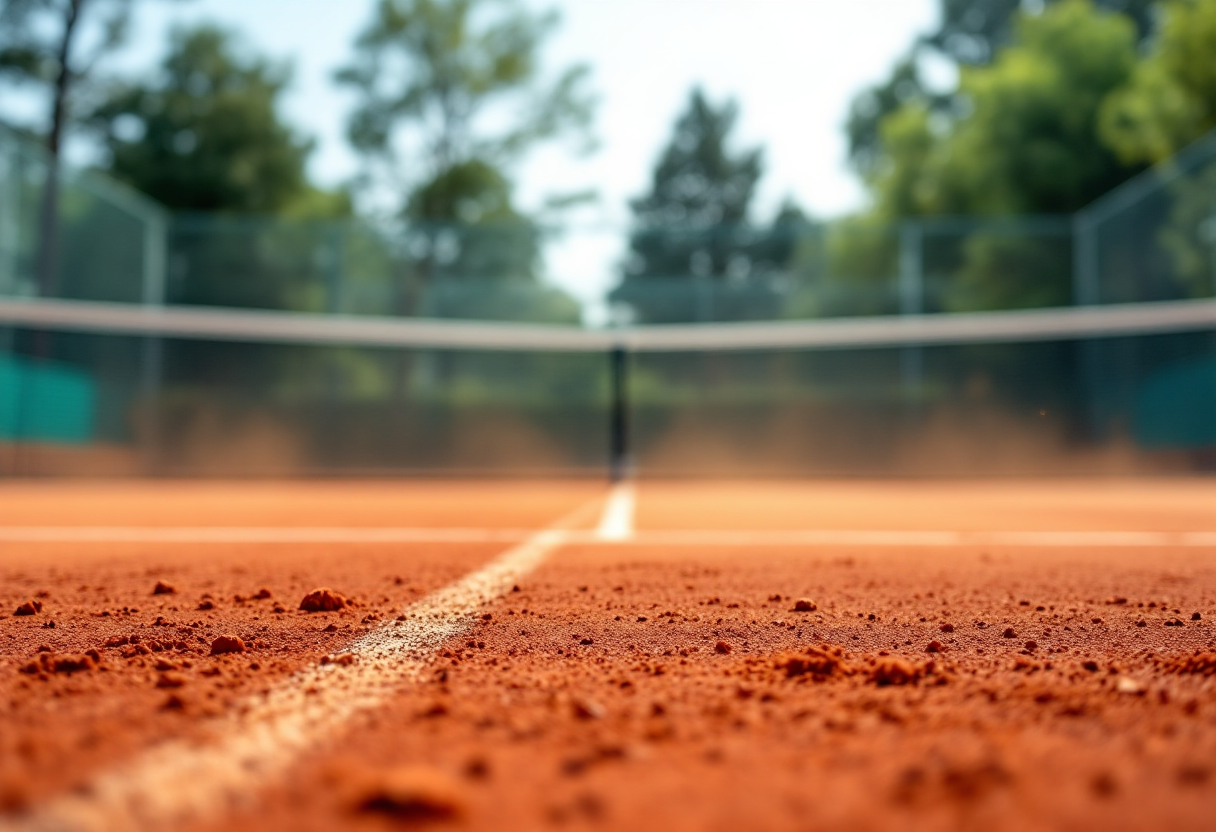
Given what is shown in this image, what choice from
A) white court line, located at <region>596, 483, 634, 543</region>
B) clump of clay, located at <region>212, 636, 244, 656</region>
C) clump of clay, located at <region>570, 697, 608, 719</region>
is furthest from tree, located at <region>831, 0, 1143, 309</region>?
clump of clay, located at <region>570, 697, 608, 719</region>

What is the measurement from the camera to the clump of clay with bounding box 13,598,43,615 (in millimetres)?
2129

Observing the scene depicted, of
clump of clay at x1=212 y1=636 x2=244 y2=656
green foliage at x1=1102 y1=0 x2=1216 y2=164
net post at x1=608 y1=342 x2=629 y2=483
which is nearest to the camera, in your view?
clump of clay at x1=212 y1=636 x2=244 y2=656

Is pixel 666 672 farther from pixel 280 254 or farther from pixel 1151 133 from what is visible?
pixel 1151 133

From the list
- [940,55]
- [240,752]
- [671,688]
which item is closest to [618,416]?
[671,688]

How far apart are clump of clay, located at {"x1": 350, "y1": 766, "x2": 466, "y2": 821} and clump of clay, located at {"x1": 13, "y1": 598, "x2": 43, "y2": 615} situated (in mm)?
1581

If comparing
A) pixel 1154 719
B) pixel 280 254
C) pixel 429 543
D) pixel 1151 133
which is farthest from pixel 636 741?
pixel 1151 133

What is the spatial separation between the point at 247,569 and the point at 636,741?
89.1 inches

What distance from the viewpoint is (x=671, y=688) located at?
143cm

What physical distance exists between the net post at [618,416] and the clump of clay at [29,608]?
30.7 ft

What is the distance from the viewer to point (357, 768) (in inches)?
40.1

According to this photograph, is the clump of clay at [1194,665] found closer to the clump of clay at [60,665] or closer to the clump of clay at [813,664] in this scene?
the clump of clay at [813,664]

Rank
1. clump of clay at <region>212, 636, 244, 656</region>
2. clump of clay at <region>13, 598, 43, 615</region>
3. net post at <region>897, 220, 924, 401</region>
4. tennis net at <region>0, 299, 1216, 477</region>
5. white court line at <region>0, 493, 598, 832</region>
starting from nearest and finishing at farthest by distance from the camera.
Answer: white court line at <region>0, 493, 598, 832</region> → clump of clay at <region>212, 636, 244, 656</region> → clump of clay at <region>13, 598, 43, 615</region> → tennis net at <region>0, 299, 1216, 477</region> → net post at <region>897, 220, 924, 401</region>

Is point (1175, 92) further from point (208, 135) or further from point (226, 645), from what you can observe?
point (208, 135)

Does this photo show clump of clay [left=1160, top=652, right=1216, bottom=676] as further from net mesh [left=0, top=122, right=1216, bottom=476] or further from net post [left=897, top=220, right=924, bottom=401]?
net post [left=897, top=220, right=924, bottom=401]
